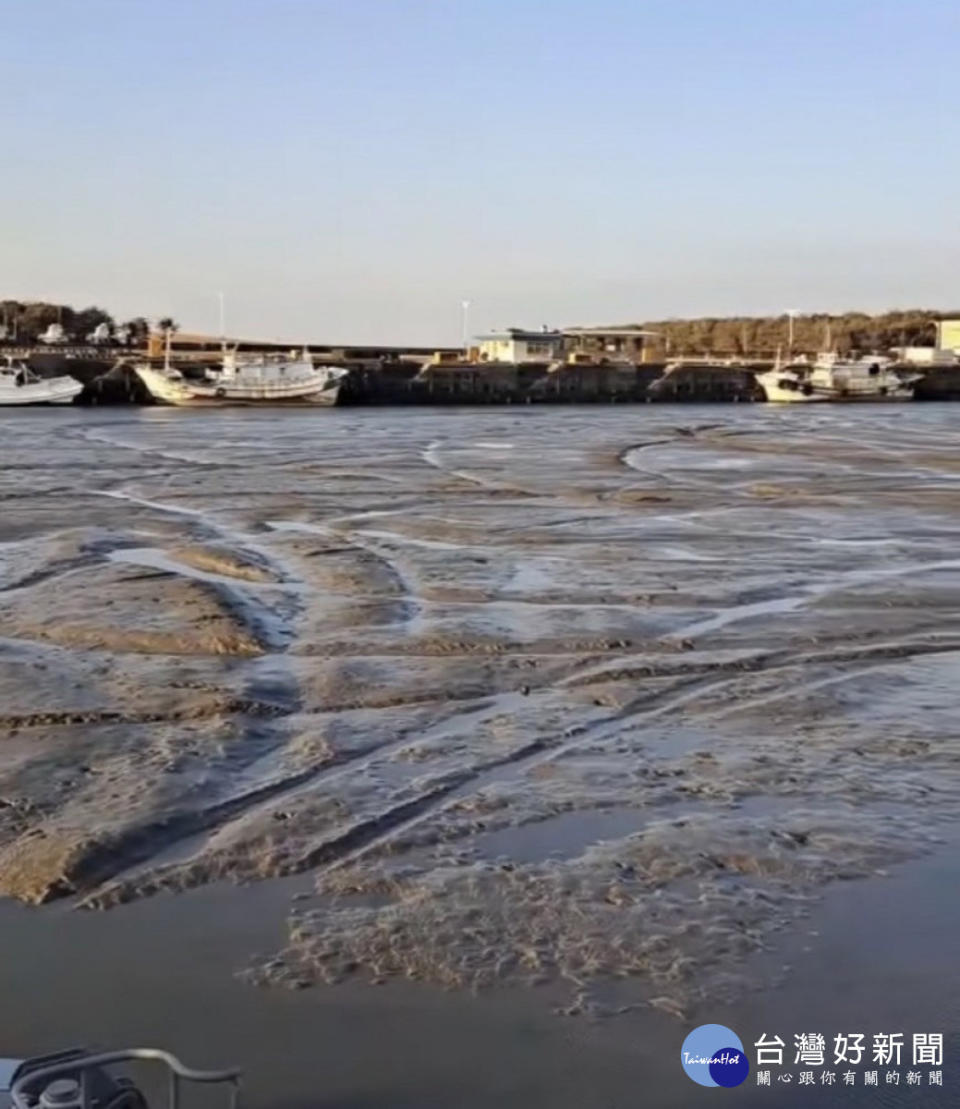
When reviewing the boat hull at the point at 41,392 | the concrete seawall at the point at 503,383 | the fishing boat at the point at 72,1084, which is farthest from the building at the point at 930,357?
the fishing boat at the point at 72,1084

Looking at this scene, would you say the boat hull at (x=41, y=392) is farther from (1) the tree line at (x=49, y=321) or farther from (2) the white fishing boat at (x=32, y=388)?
(1) the tree line at (x=49, y=321)

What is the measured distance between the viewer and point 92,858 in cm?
615

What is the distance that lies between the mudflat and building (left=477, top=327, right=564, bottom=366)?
218ft

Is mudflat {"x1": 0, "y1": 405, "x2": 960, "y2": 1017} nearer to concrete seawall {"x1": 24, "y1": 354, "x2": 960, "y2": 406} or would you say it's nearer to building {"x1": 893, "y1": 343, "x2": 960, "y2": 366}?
concrete seawall {"x1": 24, "y1": 354, "x2": 960, "y2": 406}

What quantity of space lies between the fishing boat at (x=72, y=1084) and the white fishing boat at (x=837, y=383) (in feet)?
233

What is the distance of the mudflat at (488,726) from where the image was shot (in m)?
5.60

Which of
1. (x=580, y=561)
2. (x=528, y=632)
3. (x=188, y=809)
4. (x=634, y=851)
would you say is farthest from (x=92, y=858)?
(x=580, y=561)

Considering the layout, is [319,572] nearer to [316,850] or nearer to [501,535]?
[501,535]

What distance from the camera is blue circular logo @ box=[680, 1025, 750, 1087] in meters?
4.33

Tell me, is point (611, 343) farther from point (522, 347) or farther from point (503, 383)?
point (503, 383)

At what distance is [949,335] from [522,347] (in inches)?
1646

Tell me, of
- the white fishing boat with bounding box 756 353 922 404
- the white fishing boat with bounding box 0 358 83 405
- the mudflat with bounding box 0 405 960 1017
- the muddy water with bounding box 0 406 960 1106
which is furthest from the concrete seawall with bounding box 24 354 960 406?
the muddy water with bounding box 0 406 960 1106

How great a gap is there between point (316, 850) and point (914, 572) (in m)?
9.80

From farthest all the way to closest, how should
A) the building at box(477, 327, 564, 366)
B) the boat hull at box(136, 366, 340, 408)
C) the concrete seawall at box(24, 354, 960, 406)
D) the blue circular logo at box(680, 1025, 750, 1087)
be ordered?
the building at box(477, 327, 564, 366) → the concrete seawall at box(24, 354, 960, 406) → the boat hull at box(136, 366, 340, 408) → the blue circular logo at box(680, 1025, 750, 1087)
